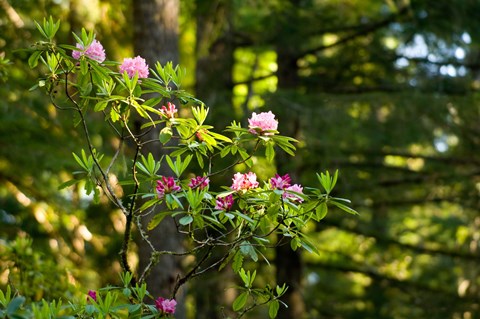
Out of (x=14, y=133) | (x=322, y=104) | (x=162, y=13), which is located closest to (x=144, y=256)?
(x=162, y=13)

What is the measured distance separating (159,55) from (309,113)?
8.80 ft

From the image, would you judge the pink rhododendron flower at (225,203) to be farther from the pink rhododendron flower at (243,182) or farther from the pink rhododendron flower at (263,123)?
the pink rhododendron flower at (263,123)

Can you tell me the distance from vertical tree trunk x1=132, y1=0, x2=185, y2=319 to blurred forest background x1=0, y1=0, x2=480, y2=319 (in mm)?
18

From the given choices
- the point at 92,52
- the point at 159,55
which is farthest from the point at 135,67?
the point at 159,55

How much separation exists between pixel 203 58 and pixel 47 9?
2.89m

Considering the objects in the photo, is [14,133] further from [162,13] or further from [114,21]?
[162,13]

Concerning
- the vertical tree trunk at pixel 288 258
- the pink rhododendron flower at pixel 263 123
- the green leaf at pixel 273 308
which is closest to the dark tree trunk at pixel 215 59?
the vertical tree trunk at pixel 288 258

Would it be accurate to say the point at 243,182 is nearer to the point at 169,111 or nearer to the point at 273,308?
the point at 169,111

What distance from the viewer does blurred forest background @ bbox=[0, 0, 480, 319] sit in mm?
8484

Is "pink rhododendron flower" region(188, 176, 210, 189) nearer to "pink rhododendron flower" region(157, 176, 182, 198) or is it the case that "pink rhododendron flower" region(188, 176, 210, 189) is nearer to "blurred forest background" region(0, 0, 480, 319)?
"pink rhododendron flower" region(157, 176, 182, 198)

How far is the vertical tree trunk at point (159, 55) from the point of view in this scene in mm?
6508

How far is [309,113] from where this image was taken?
29.3 ft

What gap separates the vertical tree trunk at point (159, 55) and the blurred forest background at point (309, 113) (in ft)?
0.06

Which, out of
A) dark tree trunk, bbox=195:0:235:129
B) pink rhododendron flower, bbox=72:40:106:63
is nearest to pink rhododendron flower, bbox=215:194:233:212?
pink rhododendron flower, bbox=72:40:106:63
